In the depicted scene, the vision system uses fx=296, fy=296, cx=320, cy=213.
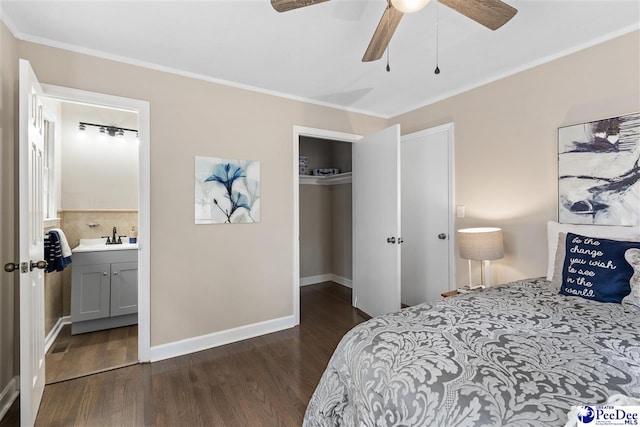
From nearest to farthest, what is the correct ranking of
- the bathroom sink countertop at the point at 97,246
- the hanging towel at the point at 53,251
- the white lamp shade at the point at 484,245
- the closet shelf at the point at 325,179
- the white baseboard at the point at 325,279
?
the white lamp shade at the point at 484,245 < the hanging towel at the point at 53,251 < the bathroom sink countertop at the point at 97,246 < the closet shelf at the point at 325,179 < the white baseboard at the point at 325,279

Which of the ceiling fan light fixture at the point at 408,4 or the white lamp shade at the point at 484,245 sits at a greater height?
the ceiling fan light fixture at the point at 408,4

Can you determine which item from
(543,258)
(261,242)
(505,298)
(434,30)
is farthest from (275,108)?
(543,258)

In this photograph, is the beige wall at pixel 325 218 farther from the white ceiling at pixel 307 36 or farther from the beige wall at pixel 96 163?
the beige wall at pixel 96 163

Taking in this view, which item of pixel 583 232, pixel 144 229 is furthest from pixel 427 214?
pixel 144 229

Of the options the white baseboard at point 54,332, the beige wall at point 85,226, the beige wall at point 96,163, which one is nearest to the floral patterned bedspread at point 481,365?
the white baseboard at point 54,332

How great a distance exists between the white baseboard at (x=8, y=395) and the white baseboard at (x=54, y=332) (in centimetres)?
66

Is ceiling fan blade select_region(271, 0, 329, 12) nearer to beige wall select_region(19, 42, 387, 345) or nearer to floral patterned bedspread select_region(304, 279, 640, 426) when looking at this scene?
floral patterned bedspread select_region(304, 279, 640, 426)

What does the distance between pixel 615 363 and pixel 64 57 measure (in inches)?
139

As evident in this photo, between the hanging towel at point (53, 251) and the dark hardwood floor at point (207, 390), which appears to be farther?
the hanging towel at point (53, 251)

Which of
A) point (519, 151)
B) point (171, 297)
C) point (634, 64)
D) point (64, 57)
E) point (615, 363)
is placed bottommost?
point (171, 297)

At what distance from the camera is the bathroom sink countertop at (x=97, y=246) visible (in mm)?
3027

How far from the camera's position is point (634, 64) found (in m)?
1.99

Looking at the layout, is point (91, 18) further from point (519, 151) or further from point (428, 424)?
point (519, 151)

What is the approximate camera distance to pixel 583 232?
206cm
